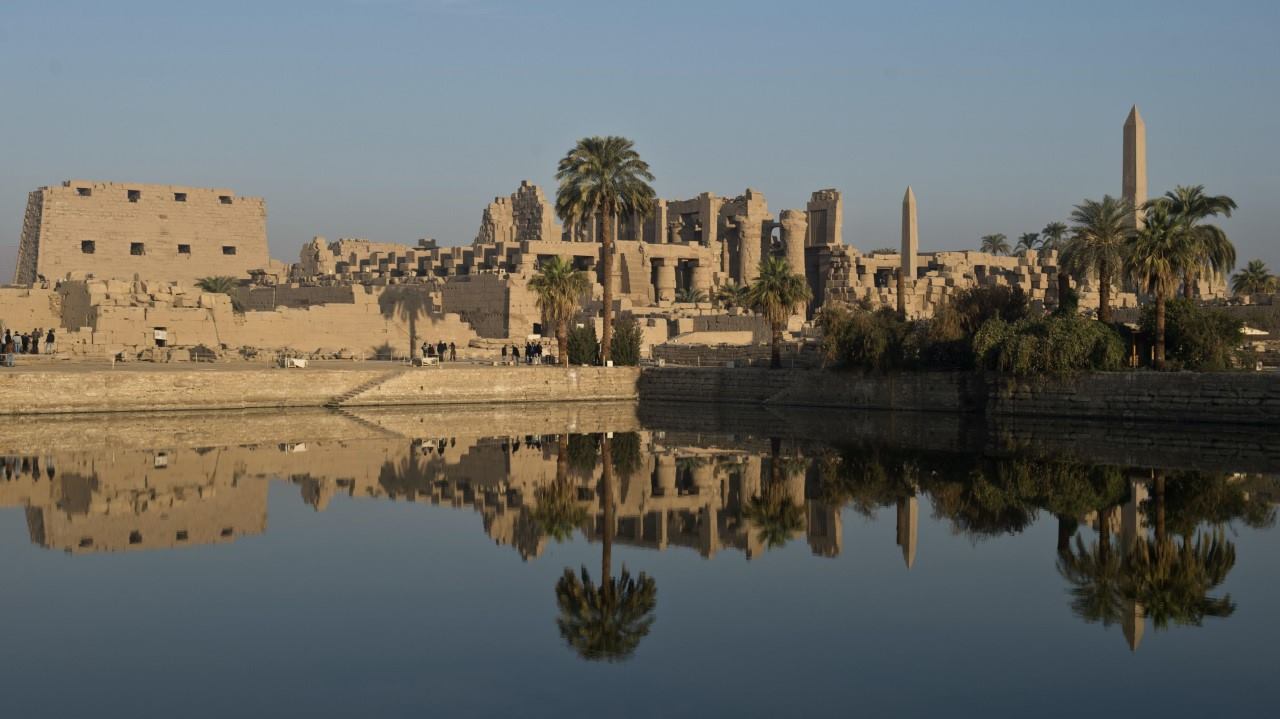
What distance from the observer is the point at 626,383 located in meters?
43.6

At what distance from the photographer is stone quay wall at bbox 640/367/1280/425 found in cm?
3028

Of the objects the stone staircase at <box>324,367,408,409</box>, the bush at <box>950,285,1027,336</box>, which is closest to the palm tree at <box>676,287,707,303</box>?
the bush at <box>950,285,1027,336</box>

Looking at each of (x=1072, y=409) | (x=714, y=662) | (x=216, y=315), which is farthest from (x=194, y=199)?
(x=714, y=662)

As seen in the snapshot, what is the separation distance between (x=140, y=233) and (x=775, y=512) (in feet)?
198

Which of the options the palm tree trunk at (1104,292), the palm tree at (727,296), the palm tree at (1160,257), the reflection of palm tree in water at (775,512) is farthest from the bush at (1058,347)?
the palm tree at (727,296)

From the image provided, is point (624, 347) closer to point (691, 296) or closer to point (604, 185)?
point (604, 185)

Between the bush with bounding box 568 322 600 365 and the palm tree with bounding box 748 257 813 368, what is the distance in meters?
5.87

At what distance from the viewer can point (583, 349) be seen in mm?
Answer: 45500

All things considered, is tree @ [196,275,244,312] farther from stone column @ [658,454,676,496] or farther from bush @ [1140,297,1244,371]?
bush @ [1140,297,1244,371]

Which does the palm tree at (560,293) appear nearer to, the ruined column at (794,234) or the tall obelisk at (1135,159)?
the tall obelisk at (1135,159)

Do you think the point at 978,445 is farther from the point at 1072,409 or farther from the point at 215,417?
the point at 215,417

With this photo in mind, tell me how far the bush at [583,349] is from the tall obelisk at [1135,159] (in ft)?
75.3

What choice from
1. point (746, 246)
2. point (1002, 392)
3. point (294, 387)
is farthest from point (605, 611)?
point (746, 246)

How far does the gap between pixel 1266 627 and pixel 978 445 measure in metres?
16.0
